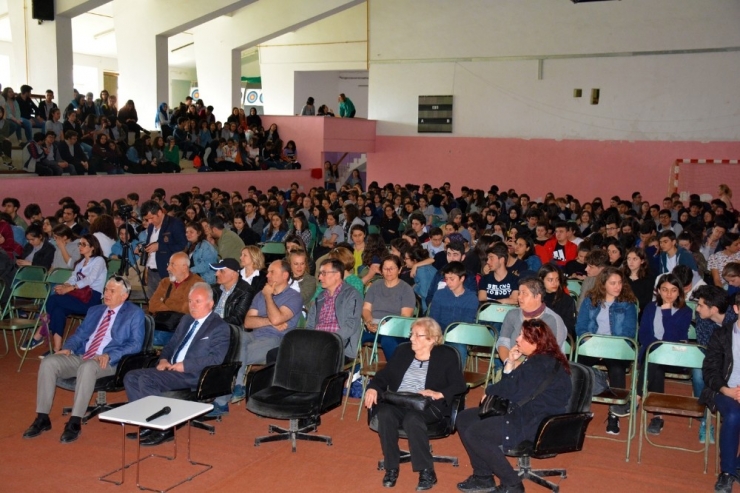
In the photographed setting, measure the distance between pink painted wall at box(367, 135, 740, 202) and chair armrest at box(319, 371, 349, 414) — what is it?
48.6ft

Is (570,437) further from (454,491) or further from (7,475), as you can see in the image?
(7,475)

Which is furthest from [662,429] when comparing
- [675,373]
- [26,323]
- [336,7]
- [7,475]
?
[336,7]

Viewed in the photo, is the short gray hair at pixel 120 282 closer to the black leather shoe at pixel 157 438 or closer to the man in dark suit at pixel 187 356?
the man in dark suit at pixel 187 356

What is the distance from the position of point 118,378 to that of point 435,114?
16.7m

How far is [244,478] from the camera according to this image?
17.2ft

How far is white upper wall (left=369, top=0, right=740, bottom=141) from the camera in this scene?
58.8 feet

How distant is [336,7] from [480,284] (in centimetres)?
1444

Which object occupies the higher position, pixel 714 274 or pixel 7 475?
pixel 714 274

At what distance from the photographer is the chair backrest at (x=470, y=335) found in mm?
6320

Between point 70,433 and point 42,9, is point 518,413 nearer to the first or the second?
point 70,433

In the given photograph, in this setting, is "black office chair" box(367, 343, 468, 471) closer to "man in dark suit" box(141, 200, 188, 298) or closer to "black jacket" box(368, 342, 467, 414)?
"black jacket" box(368, 342, 467, 414)

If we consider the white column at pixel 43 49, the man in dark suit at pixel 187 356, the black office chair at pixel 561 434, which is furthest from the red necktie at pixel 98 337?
the white column at pixel 43 49

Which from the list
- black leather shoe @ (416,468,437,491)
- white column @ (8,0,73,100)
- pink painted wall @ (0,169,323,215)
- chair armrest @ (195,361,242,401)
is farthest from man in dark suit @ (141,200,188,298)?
white column @ (8,0,73,100)

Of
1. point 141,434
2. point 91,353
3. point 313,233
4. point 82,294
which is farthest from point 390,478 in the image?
point 313,233
